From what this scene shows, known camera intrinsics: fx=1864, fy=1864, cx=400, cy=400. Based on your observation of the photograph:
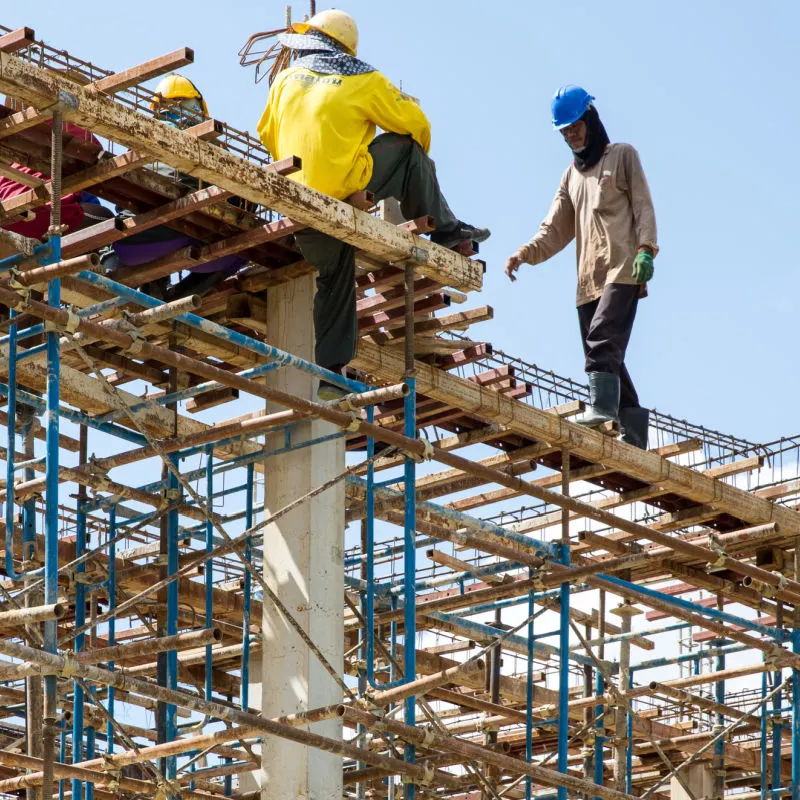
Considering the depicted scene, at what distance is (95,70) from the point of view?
13.1m

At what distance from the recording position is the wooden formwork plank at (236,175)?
39.1 ft

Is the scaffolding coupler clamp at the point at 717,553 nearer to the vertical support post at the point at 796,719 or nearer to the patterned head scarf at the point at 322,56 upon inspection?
the vertical support post at the point at 796,719

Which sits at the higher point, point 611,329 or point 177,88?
point 177,88

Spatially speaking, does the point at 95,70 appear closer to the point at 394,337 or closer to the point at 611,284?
the point at 394,337

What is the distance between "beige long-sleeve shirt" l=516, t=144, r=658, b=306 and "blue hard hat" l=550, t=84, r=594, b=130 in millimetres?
446

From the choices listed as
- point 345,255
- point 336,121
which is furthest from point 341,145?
point 345,255

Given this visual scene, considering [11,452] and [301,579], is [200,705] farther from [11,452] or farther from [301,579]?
[301,579]

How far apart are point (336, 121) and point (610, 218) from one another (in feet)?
11.8

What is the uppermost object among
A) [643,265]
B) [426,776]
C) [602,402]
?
[643,265]

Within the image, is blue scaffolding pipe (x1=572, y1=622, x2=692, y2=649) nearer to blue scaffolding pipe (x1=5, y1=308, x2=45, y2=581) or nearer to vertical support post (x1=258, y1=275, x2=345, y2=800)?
vertical support post (x1=258, y1=275, x2=345, y2=800)

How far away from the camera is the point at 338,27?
49.3 ft

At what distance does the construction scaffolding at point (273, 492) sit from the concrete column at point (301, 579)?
0.08 ft

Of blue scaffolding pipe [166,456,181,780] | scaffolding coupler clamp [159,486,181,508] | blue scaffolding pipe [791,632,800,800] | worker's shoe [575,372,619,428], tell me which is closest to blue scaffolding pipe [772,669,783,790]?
blue scaffolding pipe [791,632,800,800]

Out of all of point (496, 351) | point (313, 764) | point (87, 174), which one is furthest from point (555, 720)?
point (87, 174)
